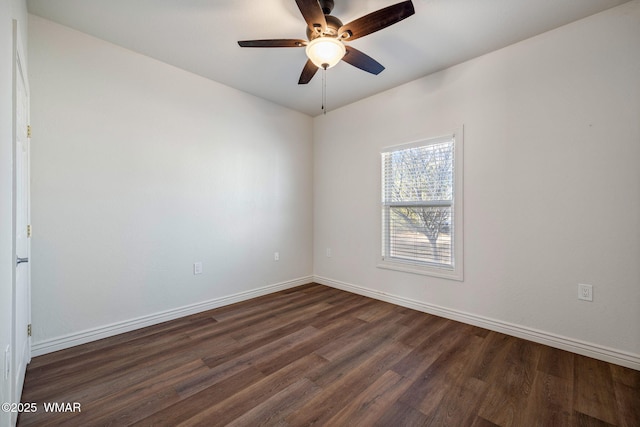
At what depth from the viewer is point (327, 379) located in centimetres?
187

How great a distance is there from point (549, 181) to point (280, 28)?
264 cm

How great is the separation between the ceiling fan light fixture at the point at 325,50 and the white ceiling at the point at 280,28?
1.27 feet

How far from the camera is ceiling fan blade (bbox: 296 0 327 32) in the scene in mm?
1582

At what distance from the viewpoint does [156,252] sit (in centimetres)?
275

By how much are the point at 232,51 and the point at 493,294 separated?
3450mm

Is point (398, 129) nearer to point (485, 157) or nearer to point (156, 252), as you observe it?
point (485, 157)

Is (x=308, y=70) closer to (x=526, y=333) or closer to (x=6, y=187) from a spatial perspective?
(x=6, y=187)

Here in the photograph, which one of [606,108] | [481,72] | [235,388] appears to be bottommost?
[235,388]

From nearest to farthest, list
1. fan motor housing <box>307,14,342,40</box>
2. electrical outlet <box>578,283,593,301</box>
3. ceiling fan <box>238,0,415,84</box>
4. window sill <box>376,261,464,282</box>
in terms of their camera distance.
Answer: ceiling fan <box>238,0,415,84</box>, fan motor housing <box>307,14,342,40</box>, electrical outlet <box>578,283,593,301</box>, window sill <box>376,261,464,282</box>

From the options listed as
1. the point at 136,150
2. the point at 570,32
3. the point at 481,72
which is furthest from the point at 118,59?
the point at 570,32

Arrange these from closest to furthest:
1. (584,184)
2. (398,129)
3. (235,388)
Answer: (235,388) → (584,184) → (398,129)

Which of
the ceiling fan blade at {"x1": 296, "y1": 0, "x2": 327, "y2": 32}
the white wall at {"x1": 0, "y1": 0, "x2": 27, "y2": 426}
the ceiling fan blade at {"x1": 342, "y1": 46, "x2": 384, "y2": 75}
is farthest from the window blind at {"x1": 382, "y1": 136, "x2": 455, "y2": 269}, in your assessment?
the white wall at {"x1": 0, "y1": 0, "x2": 27, "y2": 426}

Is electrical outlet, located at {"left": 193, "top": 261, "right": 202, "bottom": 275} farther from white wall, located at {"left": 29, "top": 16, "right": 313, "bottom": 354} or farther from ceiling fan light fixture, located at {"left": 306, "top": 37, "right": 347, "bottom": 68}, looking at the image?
ceiling fan light fixture, located at {"left": 306, "top": 37, "right": 347, "bottom": 68}

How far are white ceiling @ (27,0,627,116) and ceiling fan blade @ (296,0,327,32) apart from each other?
0.40m
